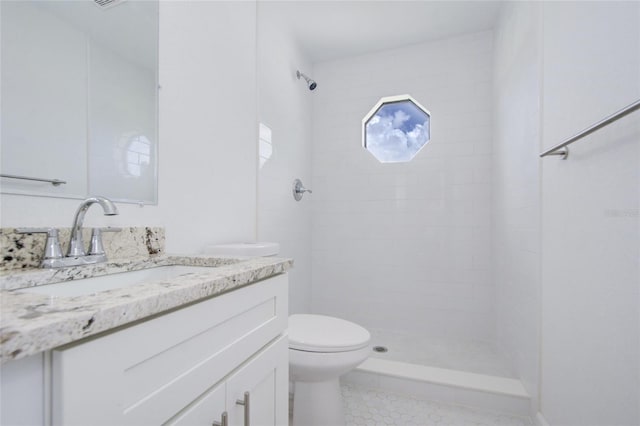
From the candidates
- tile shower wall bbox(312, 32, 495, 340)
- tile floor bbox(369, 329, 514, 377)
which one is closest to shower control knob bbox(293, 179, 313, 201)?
tile shower wall bbox(312, 32, 495, 340)

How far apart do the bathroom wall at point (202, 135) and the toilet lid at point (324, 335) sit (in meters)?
0.58

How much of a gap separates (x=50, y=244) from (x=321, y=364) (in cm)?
104

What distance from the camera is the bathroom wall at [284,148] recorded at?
2.01 metres

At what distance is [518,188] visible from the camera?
1.79 meters

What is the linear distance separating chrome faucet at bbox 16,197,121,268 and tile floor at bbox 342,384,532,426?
4.52ft

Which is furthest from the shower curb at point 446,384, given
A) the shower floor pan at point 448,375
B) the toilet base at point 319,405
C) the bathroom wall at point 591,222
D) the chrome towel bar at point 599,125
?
the chrome towel bar at point 599,125

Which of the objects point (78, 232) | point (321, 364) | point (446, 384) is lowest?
point (446, 384)

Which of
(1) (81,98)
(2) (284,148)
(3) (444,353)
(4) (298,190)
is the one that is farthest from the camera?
(4) (298,190)

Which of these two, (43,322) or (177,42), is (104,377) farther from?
(177,42)

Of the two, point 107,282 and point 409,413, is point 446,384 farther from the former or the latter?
point 107,282

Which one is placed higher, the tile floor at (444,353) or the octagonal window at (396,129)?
the octagonal window at (396,129)

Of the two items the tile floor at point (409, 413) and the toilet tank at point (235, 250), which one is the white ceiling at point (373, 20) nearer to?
the toilet tank at point (235, 250)

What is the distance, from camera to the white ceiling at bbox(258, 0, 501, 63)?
→ 82.8 inches

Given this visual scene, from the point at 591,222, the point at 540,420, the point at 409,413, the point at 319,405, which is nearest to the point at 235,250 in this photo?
the point at 319,405
